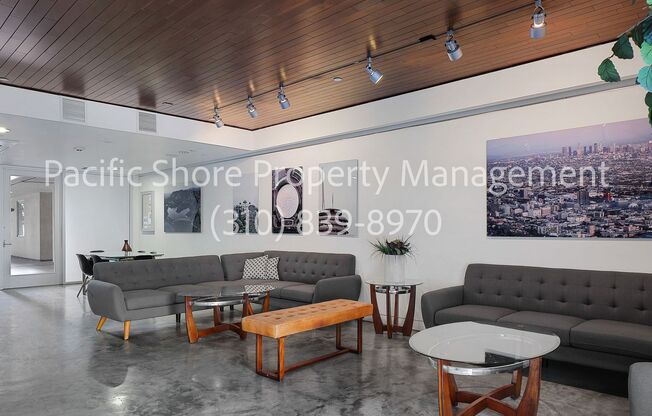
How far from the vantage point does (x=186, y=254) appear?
1022 cm

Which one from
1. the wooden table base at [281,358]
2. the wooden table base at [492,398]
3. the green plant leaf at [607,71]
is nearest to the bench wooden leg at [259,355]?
the wooden table base at [281,358]

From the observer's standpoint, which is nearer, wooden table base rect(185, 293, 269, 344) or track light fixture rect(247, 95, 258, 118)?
wooden table base rect(185, 293, 269, 344)

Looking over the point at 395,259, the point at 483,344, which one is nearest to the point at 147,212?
the point at 395,259

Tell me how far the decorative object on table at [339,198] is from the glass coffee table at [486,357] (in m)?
3.42

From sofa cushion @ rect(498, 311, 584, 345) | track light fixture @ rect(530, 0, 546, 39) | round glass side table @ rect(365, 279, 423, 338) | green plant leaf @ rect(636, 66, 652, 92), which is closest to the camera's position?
green plant leaf @ rect(636, 66, 652, 92)

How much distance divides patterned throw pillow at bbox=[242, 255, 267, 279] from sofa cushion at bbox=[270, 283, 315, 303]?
935mm

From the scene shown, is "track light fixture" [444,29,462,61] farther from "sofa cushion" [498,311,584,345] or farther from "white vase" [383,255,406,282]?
"white vase" [383,255,406,282]

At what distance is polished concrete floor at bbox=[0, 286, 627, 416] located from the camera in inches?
137

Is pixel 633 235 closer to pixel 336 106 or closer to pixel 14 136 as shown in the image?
pixel 336 106

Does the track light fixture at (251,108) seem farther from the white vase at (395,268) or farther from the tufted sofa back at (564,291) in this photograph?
the tufted sofa back at (564,291)

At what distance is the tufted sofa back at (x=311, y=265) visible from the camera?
6707 millimetres

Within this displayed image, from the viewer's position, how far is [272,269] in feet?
24.3

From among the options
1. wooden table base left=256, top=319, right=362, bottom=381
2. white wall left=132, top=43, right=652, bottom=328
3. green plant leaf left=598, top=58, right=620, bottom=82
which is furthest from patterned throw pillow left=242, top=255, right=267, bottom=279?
green plant leaf left=598, top=58, right=620, bottom=82

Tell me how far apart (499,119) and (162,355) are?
4.64m
